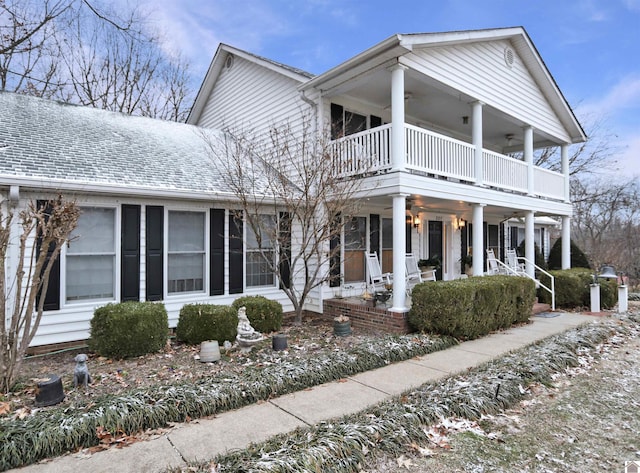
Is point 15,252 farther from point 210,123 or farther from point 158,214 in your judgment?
point 210,123

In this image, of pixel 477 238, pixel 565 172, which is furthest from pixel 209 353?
pixel 565 172

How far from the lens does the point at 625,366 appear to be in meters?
6.04

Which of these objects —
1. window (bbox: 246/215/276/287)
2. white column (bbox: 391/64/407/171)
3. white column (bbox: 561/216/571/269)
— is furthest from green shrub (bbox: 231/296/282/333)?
white column (bbox: 561/216/571/269)

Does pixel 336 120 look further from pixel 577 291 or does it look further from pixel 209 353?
pixel 577 291

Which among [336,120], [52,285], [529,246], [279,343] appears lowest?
[279,343]

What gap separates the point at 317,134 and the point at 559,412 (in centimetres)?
693

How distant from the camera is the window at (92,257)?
6.52 meters

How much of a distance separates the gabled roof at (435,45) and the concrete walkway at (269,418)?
553cm

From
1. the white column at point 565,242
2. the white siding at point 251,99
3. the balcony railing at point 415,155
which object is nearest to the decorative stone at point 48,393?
the balcony railing at point 415,155

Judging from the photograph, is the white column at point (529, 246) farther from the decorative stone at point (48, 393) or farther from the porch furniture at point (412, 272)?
the decorative stone at point (48, 393)

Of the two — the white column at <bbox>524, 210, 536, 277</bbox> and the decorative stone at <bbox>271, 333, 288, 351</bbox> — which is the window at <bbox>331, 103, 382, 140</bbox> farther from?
the white column at <bbox>524, 210, 536, 277</bbox>

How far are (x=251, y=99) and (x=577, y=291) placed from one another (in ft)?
35.5

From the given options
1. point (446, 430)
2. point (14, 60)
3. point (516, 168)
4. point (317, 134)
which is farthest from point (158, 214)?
point (14, 60)

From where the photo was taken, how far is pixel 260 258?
8.77 meters
